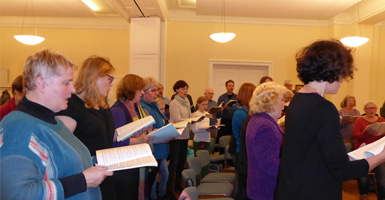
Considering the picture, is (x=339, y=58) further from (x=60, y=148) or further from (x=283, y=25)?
(x=283, y=25)

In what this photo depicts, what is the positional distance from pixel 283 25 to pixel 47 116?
27.8 ft

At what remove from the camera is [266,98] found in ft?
7.66

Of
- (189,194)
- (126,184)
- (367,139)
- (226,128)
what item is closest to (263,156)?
(189,194)

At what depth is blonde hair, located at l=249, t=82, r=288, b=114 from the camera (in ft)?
7.53

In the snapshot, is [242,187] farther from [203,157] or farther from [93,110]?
[93,110]

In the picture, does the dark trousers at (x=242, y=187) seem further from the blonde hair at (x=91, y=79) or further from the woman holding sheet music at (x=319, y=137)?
the blonde hair at (x=91, y=79)

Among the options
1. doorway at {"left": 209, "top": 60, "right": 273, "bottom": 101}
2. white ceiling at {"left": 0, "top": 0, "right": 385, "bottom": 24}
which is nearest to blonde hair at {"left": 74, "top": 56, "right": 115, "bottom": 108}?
white ceiling at {"left": 0, "top": 0, "right": 385, "bottom": 24}

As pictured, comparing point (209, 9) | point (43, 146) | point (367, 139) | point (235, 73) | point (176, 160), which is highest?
point (209, 9)

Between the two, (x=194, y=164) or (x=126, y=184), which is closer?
(x=126, y=184)

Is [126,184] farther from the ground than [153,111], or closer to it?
closer to it

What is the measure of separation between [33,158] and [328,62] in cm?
135

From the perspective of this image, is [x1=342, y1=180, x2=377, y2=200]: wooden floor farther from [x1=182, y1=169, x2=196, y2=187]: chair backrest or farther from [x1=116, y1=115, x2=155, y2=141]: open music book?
[x1=116, y1=115, x2=155, y2=141]: open music book

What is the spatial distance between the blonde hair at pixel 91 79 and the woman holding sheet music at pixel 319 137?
1247 millimetres

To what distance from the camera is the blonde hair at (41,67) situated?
4.09ft
